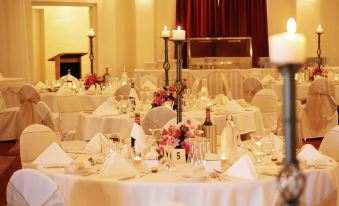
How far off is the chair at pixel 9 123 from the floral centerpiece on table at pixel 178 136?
18.7 feet

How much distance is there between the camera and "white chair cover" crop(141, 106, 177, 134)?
5.52m

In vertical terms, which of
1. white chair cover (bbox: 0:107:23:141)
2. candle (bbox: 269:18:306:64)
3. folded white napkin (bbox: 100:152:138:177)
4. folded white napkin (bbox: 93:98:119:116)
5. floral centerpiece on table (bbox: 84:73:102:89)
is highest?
candle (bbox: 269:18:306:64)

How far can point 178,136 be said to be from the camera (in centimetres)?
363

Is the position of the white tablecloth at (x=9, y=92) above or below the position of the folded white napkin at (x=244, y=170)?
above

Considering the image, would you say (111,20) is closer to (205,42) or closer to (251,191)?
(205,42)

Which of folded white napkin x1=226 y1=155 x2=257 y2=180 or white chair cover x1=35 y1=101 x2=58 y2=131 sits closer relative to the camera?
folded white napkin x1=226 y1=155 x2=257 y2=180

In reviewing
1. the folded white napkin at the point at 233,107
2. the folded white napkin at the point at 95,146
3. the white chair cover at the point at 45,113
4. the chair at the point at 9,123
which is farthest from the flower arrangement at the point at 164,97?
the chair at the point at 9,123

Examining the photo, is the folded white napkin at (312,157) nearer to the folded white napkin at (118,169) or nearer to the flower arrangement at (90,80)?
the folded white napkin at (118,169)

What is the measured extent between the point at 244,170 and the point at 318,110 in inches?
210

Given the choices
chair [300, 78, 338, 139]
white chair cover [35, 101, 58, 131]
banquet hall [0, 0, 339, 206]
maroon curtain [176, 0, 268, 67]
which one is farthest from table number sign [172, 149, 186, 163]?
maroon curtain [176, 0, 268, 67]

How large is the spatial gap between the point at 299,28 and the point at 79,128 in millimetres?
7585

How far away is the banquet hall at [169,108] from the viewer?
10.1 feet

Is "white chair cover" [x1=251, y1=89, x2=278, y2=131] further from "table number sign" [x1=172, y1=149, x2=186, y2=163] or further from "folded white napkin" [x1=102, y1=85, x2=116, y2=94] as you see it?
"table number sign" [x1=172, y1=149, x2=186, y2=163]

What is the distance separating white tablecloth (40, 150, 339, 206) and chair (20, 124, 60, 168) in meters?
0.98
